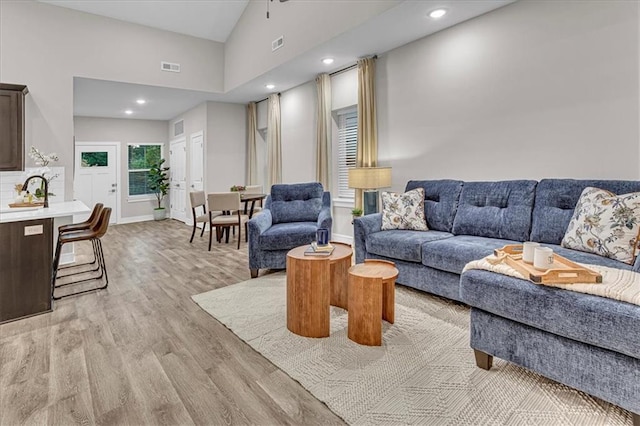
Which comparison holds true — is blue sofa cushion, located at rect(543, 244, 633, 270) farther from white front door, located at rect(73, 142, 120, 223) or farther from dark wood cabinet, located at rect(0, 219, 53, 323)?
white front door, located at rect(73, 142, 120, 223)

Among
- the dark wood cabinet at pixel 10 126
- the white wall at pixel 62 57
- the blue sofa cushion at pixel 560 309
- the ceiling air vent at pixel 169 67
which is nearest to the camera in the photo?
the blue sofa cushion at pixel 560 309

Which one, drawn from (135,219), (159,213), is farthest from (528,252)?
(135,219)

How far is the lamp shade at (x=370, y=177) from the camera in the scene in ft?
14.5

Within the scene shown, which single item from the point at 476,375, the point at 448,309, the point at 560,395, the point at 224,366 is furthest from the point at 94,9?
the point at 560,395

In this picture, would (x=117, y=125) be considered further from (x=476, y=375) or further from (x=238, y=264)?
(x=476, y=375)

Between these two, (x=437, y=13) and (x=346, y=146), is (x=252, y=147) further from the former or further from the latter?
(x=437, y=13)

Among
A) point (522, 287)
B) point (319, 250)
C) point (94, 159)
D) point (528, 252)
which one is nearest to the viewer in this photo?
point (522, 287)

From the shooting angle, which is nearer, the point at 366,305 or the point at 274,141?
the point at 366,305

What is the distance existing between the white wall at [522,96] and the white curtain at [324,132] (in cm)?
121

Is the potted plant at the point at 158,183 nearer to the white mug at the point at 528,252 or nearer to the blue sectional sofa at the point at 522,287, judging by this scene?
the blue sectional sofa at the point at 522,287

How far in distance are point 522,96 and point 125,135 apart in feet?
30.2

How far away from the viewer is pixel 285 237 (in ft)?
12.7

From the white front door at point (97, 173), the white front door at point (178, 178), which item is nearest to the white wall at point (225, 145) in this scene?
the white front door at point (178, 178)

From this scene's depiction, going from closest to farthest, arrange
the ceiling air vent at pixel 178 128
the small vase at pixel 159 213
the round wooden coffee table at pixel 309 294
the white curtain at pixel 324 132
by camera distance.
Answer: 1. the round wooden coffee table at pixel 309 294
2. the white curtain at pixel 324 132
3. the ceiling air vent at pixel 178 128
4. the small vase at pixel 159 213
